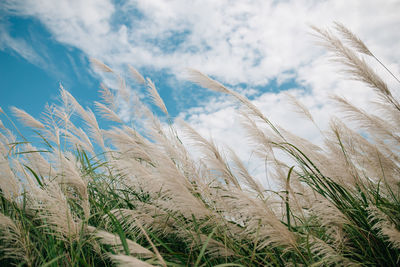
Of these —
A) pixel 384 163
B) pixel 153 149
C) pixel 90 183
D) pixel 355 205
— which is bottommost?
pixel 355 205

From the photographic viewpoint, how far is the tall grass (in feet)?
5.21

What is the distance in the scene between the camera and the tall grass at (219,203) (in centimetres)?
159

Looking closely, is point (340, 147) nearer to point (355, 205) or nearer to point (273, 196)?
point (355, 205)

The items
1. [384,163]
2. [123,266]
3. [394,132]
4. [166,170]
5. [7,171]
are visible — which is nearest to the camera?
[123,266]

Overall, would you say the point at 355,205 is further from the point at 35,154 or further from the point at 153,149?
the point at 35,154

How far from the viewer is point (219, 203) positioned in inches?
69.4

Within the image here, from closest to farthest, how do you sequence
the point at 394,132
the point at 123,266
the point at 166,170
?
the point at 123,266
the point at 166,170
the point at 394,132

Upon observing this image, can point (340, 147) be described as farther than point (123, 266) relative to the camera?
Yes

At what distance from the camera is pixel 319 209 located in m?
1.76

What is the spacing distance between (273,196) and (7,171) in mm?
2160

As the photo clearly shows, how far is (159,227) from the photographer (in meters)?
1.99

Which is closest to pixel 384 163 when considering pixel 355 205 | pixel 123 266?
pixel 355 205

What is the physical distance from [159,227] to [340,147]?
1842 millimetres

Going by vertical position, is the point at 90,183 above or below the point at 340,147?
above
